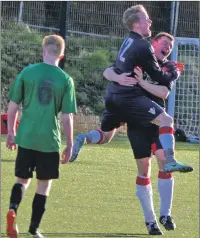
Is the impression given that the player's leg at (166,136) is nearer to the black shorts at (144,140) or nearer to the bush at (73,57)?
the black shorts at (144,140)

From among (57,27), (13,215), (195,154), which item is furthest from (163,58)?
(57,27)

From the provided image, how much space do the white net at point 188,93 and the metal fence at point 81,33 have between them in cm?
50

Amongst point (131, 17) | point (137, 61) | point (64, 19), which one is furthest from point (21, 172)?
point (64, 19)

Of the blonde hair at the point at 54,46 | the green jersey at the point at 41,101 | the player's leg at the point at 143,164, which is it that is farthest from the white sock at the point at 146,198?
the blonde hair at the point at 54,46

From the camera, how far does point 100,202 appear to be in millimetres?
9328

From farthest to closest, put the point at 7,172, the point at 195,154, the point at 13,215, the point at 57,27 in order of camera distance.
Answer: the point at 57,27 < the point at 195,154 < the point at 7,172 < the point at 13,215

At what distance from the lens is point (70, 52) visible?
66.9 feet

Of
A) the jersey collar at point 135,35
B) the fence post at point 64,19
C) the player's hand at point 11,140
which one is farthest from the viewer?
the fence post at point 64,19

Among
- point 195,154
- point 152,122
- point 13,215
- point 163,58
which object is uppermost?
point 163,58

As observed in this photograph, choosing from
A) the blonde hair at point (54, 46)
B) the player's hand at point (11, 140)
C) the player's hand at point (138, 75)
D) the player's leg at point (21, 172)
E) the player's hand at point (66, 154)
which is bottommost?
the player's leg at point (21, 172)

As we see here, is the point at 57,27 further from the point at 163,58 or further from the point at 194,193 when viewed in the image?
the point at 163,58

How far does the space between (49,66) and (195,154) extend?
9.14 m

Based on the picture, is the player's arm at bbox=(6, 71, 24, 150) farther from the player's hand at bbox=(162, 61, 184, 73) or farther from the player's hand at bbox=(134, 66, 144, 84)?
the player's hand at bbox=(162, 61, 184, 73)

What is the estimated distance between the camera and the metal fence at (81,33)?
66.3 ft
